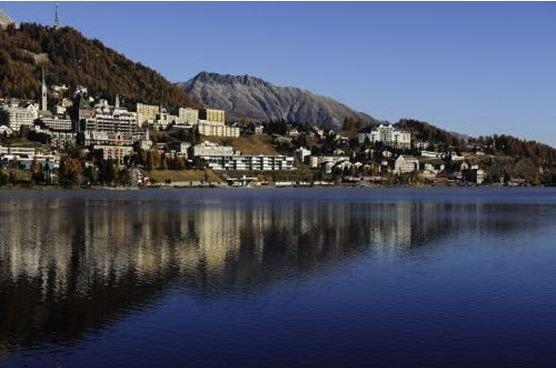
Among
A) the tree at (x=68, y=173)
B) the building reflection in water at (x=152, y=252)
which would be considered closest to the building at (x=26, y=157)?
the tree at (x=68, y=173)

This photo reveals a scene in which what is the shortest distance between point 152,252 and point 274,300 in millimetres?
16062

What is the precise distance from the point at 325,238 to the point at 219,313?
27276mm

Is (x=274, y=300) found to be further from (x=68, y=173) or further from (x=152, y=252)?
(x=68, y=173)

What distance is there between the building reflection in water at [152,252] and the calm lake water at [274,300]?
141 millimetres

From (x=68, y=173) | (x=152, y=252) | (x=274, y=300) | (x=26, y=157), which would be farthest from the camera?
(x=26, y=157)

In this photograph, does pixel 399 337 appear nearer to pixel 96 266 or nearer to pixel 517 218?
pixel 96 266

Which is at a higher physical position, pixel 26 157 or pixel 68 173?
pixel 26 157

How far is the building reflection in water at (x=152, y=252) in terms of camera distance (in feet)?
86.1

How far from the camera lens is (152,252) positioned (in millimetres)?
41812

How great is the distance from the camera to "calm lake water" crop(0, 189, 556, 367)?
20250 millimetres

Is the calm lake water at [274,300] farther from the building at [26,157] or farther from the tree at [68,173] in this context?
the building at [26,157]

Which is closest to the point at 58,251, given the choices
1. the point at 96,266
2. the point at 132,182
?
the point at 96,266

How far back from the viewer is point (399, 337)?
71.9 ft

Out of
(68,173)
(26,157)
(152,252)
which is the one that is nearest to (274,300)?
(152,252)
